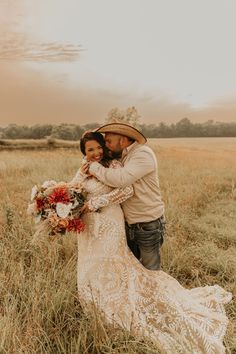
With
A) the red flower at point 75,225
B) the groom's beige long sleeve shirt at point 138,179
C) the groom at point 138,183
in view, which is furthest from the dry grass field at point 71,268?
the groom's beige long sleeve shirt at point 138,179

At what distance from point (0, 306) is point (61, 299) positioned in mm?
534

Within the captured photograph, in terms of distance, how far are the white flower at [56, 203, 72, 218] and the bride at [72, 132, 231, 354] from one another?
20 centimetres

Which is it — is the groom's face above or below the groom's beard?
above

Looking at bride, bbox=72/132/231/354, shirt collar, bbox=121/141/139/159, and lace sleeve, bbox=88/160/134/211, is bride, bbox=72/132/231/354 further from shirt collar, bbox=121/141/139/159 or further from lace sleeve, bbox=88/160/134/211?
shirt collar, bbox=121/141/139/159

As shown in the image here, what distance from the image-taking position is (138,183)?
3.67 meters

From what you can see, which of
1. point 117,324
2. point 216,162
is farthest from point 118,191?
point 216,162

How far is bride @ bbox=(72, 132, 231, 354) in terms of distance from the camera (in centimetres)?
347

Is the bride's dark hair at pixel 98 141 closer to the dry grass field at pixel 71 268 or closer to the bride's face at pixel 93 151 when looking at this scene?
the bride's face at pixel 93 151

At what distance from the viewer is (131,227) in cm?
384

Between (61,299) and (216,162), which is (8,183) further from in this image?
(216,162)

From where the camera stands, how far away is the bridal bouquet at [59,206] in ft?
10.9

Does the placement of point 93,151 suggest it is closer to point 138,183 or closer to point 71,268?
point 138,183

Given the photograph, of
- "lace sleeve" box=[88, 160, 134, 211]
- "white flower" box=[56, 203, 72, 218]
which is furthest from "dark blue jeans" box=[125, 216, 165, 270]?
"white flower" box=[56, 203, 72, 218]

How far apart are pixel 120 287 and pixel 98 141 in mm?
1225
